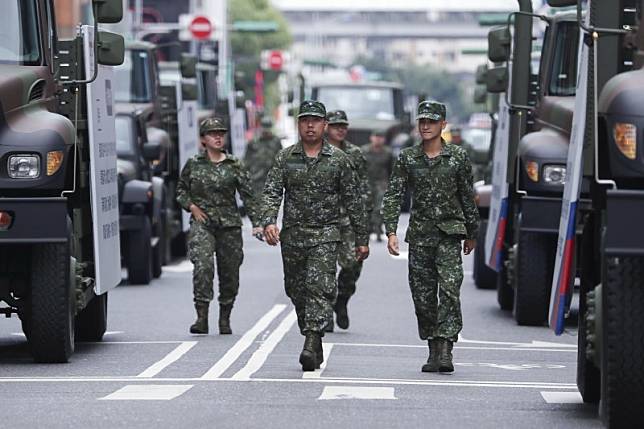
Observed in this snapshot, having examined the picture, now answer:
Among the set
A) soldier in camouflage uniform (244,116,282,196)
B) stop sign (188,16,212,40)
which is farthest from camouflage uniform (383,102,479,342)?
stop sign (188,16,212,40)

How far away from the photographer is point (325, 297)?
14.4 meters

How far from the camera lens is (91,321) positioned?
1614 cm

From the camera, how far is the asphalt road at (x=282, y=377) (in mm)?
11141

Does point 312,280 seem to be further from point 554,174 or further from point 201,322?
point 554,174

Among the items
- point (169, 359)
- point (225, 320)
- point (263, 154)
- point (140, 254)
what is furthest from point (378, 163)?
point (169, 359)

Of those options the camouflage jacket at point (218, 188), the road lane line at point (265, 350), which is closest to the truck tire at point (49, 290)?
the road lane line at point (265, 350)

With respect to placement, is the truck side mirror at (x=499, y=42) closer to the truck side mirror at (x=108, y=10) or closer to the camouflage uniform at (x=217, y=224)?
the camouflage uniform at (x=217, y=224)

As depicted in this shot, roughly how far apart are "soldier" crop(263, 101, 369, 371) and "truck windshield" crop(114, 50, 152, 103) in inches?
456

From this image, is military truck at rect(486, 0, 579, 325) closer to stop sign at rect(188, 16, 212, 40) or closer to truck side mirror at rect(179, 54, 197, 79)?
truck side mirror at rect(179, 54, 197, 79)

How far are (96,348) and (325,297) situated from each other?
2.19 m

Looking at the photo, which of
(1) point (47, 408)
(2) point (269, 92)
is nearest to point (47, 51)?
(1) point (47, 408)

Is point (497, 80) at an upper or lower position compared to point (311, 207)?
upper

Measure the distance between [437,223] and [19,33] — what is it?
3.11m

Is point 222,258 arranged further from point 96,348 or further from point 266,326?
point 96,348
